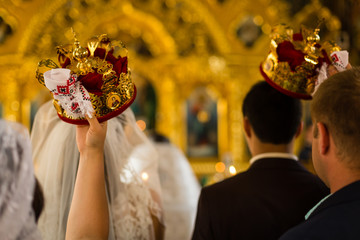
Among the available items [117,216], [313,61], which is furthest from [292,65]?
[117,216]

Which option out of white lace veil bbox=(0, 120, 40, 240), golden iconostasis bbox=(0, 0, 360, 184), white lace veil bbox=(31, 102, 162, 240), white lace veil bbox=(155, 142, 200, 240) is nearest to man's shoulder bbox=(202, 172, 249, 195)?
white lace veil bbox=(31, 102, 162, 240)

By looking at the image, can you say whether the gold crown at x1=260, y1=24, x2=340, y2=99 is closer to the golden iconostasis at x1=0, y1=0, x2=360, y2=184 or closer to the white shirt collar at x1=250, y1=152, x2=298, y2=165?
the white shirt collar at x1=250, y1=152, x2=298, y2=165

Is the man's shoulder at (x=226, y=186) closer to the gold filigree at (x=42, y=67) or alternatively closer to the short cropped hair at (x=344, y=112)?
the short cropped hair at (x=344, y=112)

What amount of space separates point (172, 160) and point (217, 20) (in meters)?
4.03

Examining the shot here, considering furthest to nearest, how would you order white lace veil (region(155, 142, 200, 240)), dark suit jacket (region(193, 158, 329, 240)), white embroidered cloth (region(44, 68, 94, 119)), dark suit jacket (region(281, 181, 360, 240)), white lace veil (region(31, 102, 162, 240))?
white lace veil (region(155, 142, 200, 240)) < white lace veil (region(31, 102, 162, 240)) < dark suit jacket (region(193, 158, 329, 240)) < white embroidered cloth (region(44, 68, 94, 119)) < dark suit jacket (region(281, 181, 360, 240))

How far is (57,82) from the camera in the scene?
1.57 m

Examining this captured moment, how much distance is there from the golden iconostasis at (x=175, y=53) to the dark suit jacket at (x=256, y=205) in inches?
195

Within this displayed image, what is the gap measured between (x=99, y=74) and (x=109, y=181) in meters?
0.54

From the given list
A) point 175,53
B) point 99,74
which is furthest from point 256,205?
point 175,53

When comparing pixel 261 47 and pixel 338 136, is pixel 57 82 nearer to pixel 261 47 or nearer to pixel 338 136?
pixel 338 136

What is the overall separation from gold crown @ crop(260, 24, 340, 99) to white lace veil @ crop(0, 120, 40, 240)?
4.07ft

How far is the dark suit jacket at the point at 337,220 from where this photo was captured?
108 centimetres

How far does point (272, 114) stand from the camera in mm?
2010

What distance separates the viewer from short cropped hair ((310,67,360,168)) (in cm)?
117
